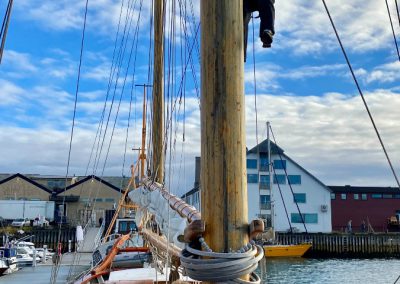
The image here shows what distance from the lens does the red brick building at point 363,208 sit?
62.5 m

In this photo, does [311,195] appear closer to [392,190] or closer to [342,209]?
[342,209]

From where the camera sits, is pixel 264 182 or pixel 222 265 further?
pixel 264 182

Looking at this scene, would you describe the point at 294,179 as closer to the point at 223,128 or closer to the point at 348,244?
the point at 348,244

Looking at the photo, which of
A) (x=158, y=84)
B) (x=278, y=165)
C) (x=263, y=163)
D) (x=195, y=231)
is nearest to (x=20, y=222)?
(x=263, y=163)

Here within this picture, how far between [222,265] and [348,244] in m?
52.3

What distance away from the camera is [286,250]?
4466 centimetres

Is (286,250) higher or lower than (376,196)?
lower

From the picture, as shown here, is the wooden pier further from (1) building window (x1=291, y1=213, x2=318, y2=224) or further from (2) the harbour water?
(2) the harbour water

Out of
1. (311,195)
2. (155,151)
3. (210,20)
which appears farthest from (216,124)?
(311,195)

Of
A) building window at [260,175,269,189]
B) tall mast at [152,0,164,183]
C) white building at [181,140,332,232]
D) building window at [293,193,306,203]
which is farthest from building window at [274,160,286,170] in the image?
tall mast at [152,0,164,183]

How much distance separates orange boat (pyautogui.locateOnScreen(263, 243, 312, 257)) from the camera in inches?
1717

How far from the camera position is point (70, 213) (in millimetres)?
65062

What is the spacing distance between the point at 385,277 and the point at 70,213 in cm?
4534

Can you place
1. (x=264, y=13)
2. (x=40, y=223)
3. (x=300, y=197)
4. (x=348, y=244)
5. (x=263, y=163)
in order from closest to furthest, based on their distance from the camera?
(x=264, y=13)
(x=348, y=244)
(x=263, y=163)
(x=300, y=197)
(x=40, y=223)
